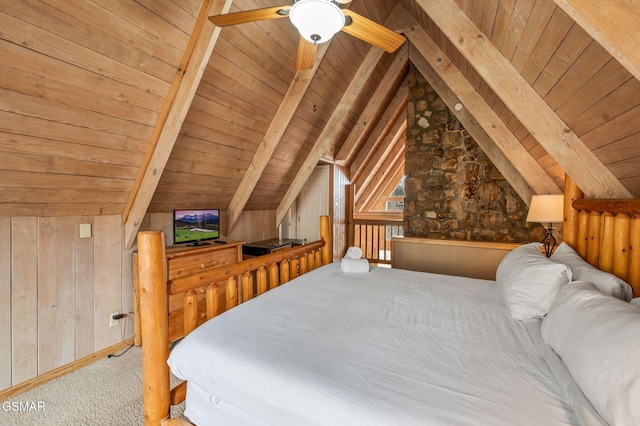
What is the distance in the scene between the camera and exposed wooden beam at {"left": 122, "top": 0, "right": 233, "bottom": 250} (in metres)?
1.95

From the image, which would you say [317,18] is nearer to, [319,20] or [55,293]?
[319,20]

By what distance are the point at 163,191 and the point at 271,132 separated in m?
1.20

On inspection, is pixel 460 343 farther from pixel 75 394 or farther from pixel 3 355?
pixel 3 355

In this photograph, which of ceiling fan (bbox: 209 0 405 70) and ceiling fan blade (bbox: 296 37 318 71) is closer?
ceiling fan (bbox: 209 0 405 70)

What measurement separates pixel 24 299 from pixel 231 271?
160cm

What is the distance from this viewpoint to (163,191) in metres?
2.81

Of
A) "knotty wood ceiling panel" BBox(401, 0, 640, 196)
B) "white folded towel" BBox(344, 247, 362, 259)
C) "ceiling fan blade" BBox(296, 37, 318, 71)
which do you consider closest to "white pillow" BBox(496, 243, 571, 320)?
"knotty wood ceiling panel" BBox(401, 0, 640, 196)

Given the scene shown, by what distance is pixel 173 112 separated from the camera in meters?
2.17

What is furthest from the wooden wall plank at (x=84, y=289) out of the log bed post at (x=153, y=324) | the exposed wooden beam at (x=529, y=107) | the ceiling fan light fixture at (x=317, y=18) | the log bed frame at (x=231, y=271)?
the exposed wooden beam at (x=529, y=107)

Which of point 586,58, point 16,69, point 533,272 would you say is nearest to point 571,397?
point 533,272

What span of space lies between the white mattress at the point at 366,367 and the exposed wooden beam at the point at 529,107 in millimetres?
1084

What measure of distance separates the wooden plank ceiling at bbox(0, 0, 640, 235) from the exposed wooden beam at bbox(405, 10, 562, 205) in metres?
0.01

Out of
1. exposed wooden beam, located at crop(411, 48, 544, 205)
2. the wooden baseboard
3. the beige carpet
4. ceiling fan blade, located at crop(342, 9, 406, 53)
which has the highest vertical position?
ceiling fan blade, located at crop(342, 9, 406, 53)

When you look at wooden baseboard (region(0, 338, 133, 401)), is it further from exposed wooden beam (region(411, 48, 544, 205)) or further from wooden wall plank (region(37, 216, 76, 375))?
exposed wooden beam (region(411, 48, 544, 205))
